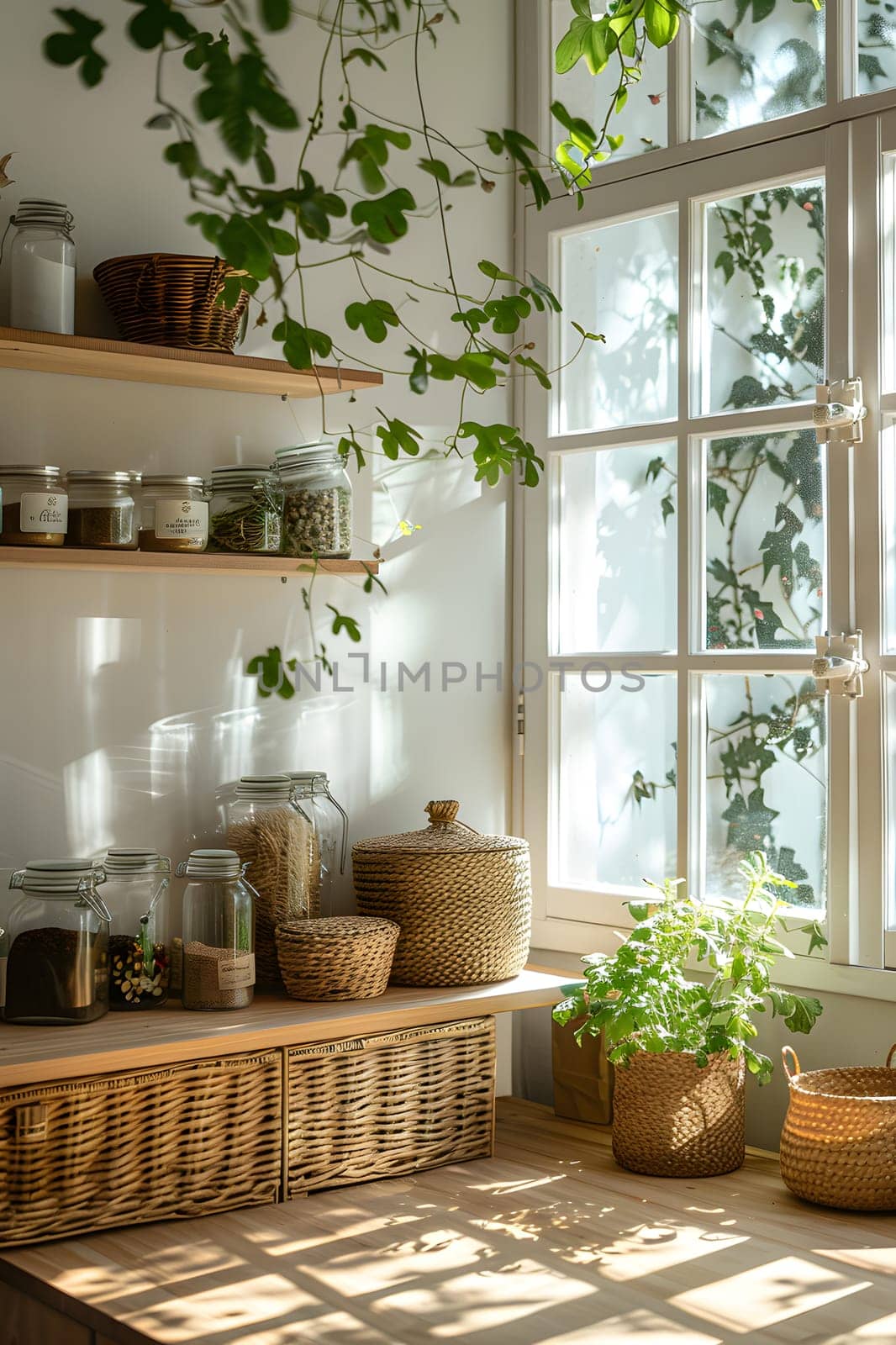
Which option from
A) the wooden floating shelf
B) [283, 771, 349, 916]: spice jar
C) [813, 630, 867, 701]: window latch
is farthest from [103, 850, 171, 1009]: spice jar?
[813, 630, 867, 701]: window latch

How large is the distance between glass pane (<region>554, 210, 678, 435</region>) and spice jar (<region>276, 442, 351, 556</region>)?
571mm

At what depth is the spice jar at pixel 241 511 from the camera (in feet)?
6.89

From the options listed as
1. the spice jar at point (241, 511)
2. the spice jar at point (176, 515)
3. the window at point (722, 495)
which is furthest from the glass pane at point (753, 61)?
the spice jar at point (176, 515)

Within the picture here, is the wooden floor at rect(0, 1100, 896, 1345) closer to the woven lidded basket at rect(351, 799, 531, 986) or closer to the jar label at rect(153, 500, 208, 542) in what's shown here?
the woven lidded basket at rect(351, 799, 531, 986)

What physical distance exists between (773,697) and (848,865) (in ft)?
0.96

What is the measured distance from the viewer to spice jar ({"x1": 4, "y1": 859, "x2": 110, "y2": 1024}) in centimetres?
181

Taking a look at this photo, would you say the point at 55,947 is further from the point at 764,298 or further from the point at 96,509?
the point at 764,298

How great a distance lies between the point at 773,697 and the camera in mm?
2207

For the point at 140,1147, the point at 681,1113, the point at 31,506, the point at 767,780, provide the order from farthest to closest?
the point at 767,780 → the point at 681,1113 → the point at 31,506 → the point at 140,1147

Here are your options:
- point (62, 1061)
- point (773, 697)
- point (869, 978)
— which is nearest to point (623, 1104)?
point (869, 978)

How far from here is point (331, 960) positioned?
1991 mm

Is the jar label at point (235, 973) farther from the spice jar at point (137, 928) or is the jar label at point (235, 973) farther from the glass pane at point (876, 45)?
the glass pane at point (876, 45)

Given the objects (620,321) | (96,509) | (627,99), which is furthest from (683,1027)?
(627,99)

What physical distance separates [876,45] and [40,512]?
1409 millimetres
